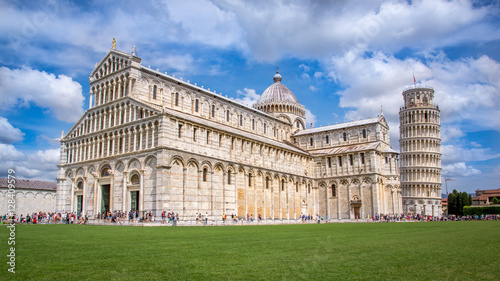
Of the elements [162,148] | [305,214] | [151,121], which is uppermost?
[151,121]

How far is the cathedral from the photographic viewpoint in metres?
38.1

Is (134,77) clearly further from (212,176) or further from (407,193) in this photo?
(407,193)

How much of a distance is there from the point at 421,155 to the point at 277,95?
37.6 metres

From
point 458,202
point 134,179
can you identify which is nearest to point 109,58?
point 134,179

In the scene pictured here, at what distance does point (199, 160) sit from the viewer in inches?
1570

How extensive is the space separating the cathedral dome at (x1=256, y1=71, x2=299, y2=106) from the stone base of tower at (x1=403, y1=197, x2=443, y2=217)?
35548mm

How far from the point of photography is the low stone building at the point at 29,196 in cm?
6097

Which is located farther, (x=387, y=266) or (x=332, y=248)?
(x=332, y=248)

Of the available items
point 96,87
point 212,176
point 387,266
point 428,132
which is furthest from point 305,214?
point 387,266

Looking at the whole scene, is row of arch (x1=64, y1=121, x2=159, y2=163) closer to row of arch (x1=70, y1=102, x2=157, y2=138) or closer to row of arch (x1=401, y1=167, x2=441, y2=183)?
row of arch (x1=70, y1=102, x2=157, y2=138)

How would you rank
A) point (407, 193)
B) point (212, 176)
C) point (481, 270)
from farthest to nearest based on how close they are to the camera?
1. point (407, 193)
2. point (212, 176)
3. point (481, 270)

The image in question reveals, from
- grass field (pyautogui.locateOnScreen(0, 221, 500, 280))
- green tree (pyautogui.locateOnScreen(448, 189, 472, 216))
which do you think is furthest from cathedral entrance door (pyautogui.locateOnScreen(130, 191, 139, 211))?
green tree (pyautogui.locateOnScreen(448, 189, 472, 216))

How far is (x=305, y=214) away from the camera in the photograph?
58094 millimetres

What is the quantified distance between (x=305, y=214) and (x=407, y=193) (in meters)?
37.9
